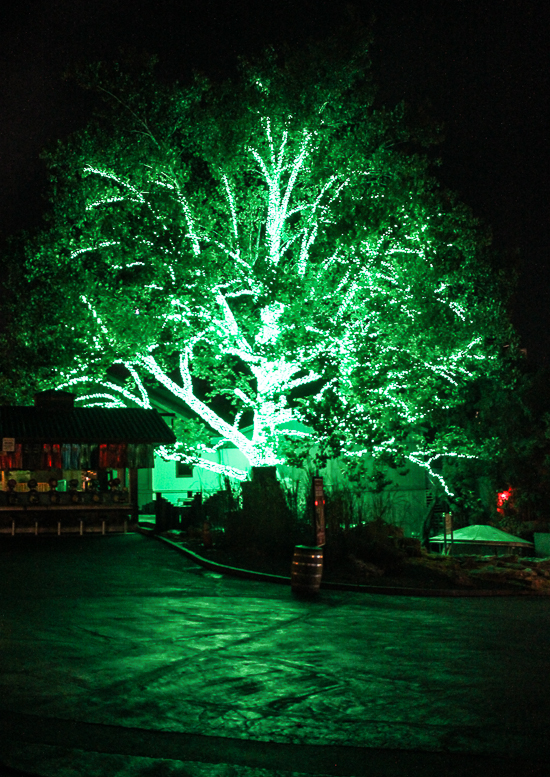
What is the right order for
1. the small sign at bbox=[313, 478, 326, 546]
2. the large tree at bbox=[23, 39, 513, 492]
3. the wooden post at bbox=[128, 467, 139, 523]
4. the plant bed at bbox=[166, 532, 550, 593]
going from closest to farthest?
the small sign at bbox=[313, 478, 326, 546], the plant bed at bbox=[166, 532, 550, 593], the large tree at bbox=[23, 39, 513, 492], the wooden post at bbox=[128, 467, 139, 523]

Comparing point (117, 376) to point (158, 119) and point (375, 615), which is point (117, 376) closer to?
point (158, 119)

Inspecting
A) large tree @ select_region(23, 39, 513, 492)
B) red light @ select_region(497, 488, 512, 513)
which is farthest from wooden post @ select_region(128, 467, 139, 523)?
red light @ select_region(497, 488, 512, 513)

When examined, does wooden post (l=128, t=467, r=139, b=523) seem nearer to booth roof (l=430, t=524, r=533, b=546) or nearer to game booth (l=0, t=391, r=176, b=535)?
game booth (l=0, t=391, r=176, b=535)

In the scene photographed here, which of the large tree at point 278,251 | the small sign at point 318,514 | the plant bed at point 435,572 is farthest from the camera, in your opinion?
the large tree at point 278,251

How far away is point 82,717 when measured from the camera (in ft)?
21.5

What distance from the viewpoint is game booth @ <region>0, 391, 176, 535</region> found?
2644cm

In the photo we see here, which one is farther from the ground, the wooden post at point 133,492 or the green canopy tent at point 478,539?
the wooden post at point 133,492

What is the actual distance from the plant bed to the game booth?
31.9 ft

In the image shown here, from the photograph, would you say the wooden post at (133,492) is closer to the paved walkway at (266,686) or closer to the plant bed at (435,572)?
the plant bed at (435,572)

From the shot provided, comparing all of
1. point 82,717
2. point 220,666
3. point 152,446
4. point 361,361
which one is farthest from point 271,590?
point 152,446

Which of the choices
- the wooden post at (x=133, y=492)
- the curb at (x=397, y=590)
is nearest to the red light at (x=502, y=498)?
the curb at (x=397, y=590)

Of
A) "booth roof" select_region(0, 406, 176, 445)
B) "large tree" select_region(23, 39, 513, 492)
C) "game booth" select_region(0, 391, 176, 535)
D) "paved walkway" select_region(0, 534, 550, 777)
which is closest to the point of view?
"paved walkway" select_region(0, 534, 550, 777)

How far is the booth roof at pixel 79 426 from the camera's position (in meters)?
26.9

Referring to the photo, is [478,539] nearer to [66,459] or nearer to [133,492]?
[133,492]
